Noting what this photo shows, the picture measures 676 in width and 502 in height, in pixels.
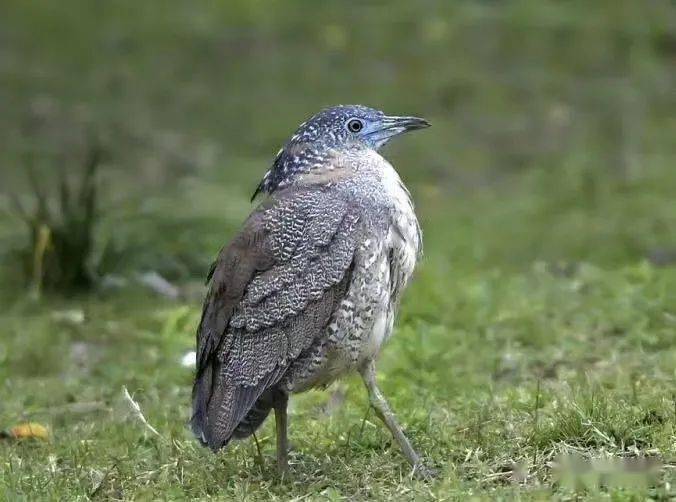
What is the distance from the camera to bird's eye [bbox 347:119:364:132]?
6074mm

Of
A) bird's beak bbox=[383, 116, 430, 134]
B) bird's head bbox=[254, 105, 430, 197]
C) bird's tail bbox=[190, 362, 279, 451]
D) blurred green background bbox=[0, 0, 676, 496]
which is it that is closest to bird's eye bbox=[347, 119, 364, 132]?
bird's head bbox=[254, 105, 430, 197]

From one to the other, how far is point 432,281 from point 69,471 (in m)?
3.62

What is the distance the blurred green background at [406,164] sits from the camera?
26.0ft

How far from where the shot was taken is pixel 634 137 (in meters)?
13.1

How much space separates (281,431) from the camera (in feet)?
18.9

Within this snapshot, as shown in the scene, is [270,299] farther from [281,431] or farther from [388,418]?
[388,418]

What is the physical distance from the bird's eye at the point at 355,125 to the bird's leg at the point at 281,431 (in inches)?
46.4

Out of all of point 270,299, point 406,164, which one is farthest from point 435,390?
point 406,164

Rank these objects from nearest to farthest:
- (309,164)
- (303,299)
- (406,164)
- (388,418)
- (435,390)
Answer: (303,299) → (388,418) → (309,164) → (435,390) → (406,164)

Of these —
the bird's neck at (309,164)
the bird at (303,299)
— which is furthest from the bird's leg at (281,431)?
the bird's neck at (309,164)

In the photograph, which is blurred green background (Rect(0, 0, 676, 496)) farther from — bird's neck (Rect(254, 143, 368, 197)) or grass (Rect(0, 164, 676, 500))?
bird's neck (Rect(254, 143, 368, 197))

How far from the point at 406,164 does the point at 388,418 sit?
7.23 m

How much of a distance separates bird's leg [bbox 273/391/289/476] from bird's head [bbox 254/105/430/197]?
913 mm

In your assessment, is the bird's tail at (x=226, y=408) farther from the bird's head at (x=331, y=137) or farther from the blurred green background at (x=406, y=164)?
the bird's head at (x=331, y=137)
